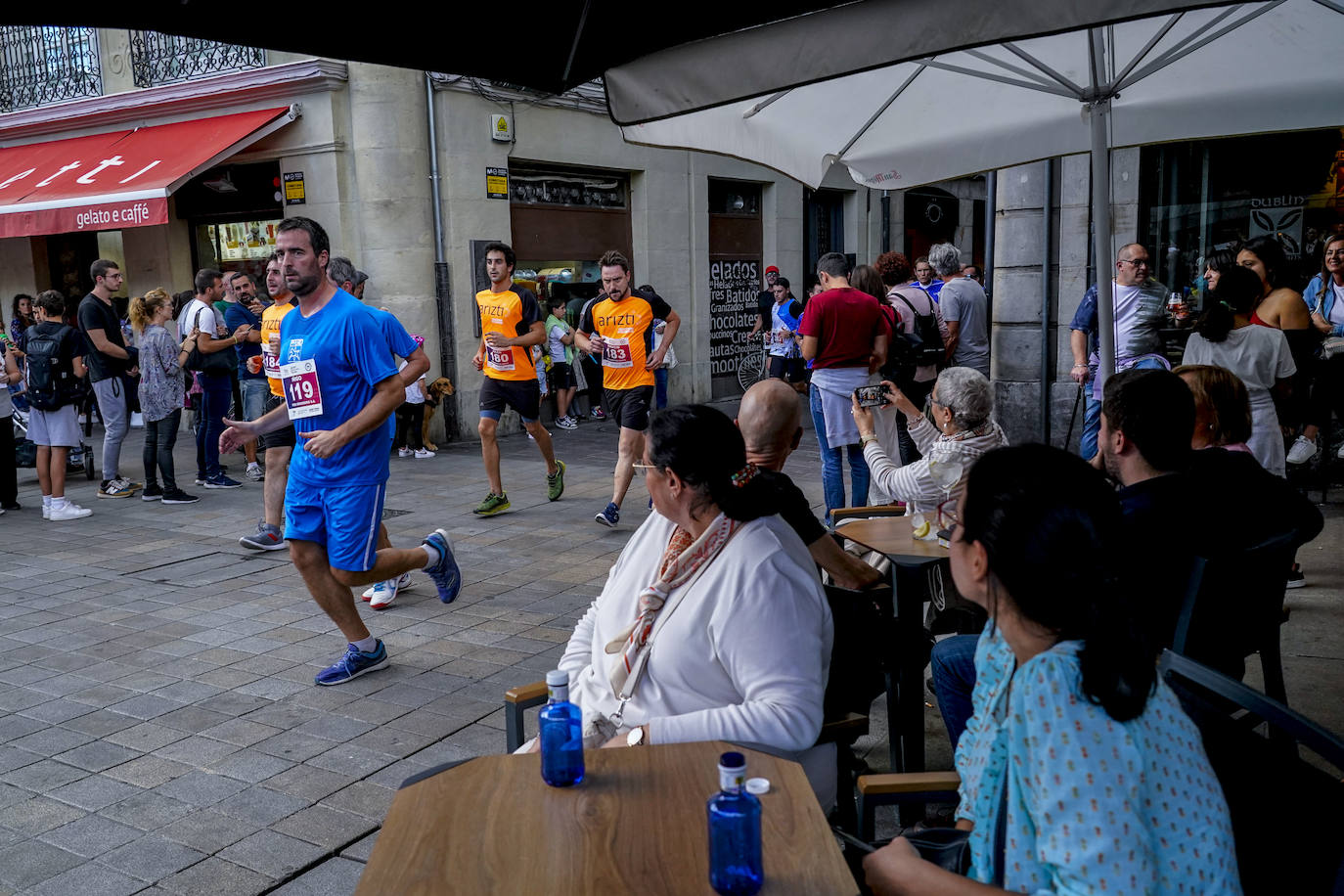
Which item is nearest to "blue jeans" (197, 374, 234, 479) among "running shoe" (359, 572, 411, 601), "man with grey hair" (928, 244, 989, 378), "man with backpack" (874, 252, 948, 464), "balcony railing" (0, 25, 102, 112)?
"running shoe" (359, 572, 411, 601)

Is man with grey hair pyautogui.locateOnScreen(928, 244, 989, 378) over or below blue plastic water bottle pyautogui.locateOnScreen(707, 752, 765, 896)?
over

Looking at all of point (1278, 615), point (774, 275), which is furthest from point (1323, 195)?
point (774, 275)

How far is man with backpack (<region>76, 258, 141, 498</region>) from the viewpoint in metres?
8.95

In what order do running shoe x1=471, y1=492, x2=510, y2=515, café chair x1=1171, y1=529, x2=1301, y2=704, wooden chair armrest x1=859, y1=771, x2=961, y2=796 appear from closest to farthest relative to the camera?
wooden chair armrest x1=859, y1=771, x2=961, y2=796, café chair x1=1171, y1=529, x2=1301, y2=704, running shoe x1=471, y1=492, x2=510, y2=515

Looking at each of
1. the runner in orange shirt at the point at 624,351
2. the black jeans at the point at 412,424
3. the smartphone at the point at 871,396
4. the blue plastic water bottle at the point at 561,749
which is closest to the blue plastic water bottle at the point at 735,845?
the blue plastic water bottle at the point at 561,749

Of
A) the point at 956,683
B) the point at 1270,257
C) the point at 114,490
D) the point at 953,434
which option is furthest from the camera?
the point at 114,490

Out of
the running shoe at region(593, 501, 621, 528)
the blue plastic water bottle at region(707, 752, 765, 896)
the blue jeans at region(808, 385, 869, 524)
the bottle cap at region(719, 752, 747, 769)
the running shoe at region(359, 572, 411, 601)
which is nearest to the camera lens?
the blue plastic water bottle at region(707, 752, 765, 896)

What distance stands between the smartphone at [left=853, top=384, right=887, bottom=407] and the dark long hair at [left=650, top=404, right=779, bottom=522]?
214 cm

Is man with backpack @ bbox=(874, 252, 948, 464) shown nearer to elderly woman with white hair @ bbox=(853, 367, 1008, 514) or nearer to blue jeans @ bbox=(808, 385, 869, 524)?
blue jeans @ bbox=(808, 385, 869, 524)

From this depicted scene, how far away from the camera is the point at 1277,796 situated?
5.95 ft

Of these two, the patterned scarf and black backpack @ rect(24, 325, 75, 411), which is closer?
the patterned scarf

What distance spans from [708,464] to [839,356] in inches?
171

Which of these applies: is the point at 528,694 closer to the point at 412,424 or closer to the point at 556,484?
the point at 556,484

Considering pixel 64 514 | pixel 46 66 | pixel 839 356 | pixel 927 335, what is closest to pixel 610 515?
pixel 839 356
